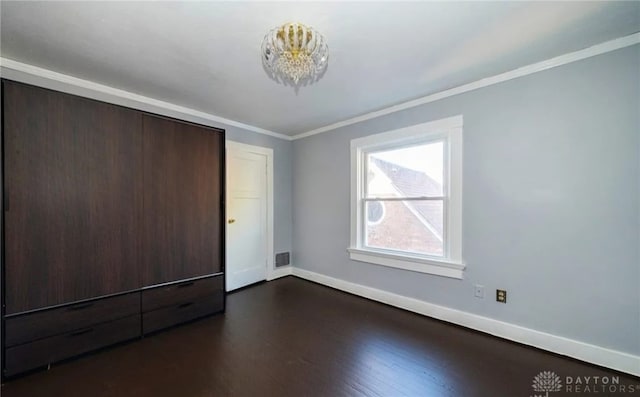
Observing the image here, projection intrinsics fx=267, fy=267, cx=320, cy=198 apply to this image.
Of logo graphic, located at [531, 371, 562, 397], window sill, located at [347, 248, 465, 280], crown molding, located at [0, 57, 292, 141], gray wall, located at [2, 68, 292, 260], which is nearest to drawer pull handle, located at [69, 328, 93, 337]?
crown molding, located at [0, 57, 292, 141]

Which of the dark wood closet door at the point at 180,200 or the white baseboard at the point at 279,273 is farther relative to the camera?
the white baseboard at the point at 279,273

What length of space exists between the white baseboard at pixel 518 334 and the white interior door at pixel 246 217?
62.7 inches

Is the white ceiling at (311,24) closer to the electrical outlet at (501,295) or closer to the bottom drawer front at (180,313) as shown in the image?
the electrical outlet at (501,295)

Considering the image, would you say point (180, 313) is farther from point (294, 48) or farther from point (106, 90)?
point (294, 48)

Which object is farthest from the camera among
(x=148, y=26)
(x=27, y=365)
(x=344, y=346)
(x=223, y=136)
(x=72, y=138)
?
(x=223, y=136)

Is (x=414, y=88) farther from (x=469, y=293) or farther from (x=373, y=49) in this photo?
(x=469, y=293)

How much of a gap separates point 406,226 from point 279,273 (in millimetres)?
2261

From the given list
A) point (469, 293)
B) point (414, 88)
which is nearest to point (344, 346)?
point (469, 293)

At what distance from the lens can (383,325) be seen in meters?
2.72

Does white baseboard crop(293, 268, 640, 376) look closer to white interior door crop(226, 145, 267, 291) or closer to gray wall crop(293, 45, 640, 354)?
gray wall crop(293, 45, 640, 354)

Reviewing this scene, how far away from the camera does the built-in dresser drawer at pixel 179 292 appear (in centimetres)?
247

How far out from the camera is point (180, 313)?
2676mm

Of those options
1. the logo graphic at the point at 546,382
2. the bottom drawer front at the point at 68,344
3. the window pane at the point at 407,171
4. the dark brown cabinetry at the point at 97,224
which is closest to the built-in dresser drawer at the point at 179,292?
the dark brown cabinetry at the point at 97,224

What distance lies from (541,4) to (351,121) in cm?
227
